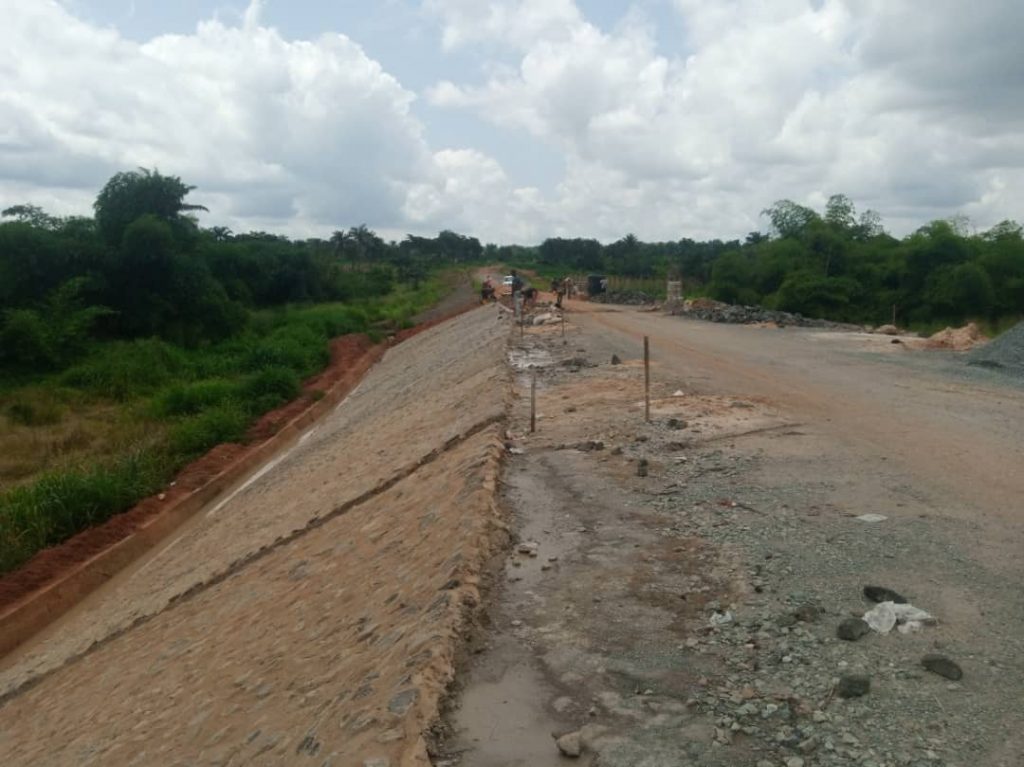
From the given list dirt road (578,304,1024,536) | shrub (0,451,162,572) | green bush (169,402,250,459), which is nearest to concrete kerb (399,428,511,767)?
dirt road (578,304,1024,536)

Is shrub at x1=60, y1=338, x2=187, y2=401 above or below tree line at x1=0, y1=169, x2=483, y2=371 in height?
below

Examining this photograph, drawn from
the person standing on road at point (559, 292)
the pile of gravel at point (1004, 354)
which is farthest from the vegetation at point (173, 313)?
the pile of gravel at point (1004, 354)

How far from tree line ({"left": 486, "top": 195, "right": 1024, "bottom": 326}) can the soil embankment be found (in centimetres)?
2574

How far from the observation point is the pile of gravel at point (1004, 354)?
666 inches

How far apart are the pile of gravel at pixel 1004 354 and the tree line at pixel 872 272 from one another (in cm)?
1631

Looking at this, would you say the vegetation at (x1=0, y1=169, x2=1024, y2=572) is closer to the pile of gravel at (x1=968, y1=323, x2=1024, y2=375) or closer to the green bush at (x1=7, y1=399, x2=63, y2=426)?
the green bush at (x1=7, y1=399, x2=63, y2=426)

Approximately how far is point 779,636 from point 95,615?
10.5 meters

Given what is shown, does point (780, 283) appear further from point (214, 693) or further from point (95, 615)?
point (214, 693)

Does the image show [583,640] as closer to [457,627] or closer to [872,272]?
[457,627]

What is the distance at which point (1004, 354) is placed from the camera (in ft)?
57.9

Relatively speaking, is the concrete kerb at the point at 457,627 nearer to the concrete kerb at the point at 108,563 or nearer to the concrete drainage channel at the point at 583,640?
the concrete drainage channel at the point at 583,640

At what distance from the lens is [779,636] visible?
516 centimetres

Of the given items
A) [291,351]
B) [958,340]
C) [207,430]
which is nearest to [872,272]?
[958,340]

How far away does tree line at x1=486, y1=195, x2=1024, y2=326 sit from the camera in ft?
110
